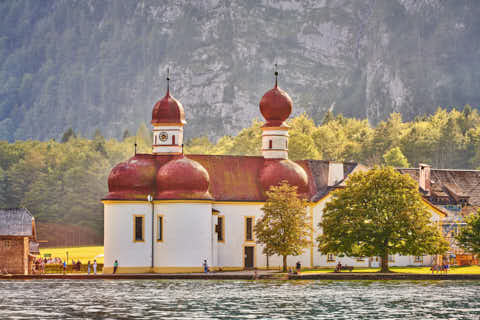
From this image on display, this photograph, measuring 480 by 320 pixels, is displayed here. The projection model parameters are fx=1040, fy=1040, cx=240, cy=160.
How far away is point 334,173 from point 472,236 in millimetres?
15791

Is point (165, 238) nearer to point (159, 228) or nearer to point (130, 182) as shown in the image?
point (159, 228)

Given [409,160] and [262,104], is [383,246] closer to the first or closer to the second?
[262,104]

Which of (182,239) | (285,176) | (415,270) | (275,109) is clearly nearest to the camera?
(182,239)

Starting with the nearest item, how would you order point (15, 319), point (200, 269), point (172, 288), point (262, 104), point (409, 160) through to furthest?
point (15, 319) → point (172, 288) → point (200, 269) → point (262, 104) → point (409, 160)

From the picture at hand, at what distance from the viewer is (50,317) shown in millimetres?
55969

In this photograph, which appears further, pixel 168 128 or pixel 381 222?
pixel 168 128

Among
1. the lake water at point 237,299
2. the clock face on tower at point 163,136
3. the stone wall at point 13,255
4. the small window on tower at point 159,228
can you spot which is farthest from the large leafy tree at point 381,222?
the stone wall at point 13,255

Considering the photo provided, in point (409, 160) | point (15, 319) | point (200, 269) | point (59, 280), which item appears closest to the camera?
point (15, 319)

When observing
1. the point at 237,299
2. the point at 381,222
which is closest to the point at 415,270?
the point at 381,222

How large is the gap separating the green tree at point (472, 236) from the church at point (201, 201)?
6336 millimetres

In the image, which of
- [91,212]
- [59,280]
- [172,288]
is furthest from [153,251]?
[91,212]

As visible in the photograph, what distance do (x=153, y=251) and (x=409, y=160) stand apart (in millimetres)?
92422

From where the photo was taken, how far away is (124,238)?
90.2 meters

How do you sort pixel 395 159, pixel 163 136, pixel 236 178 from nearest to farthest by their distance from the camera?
pixel 163 136 < pixel 236 178 < pixel 395 159
